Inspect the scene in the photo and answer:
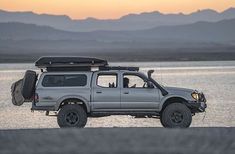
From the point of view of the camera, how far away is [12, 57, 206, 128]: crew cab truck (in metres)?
16.2

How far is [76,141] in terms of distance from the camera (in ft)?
34.1

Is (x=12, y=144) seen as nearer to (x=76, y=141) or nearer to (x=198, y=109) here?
(x=76, y=141)

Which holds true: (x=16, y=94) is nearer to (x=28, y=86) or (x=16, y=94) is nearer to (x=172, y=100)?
(x=28, y=86)

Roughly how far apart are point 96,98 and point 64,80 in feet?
3.44

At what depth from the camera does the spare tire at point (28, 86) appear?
16448 mm

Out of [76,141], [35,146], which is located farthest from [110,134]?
[35,146]

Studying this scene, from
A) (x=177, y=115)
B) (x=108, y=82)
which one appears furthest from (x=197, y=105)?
(x=108, y=82)

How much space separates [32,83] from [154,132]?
21.8 feet

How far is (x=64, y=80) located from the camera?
16.4 m

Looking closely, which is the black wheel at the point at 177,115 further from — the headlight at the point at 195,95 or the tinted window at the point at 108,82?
the tinted window at the point at 108,82

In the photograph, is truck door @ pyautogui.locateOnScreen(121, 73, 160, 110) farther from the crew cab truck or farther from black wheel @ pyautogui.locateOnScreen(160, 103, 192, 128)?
black wheel @ pyautogui.locateOnScreen(160, 103, 192, 128)

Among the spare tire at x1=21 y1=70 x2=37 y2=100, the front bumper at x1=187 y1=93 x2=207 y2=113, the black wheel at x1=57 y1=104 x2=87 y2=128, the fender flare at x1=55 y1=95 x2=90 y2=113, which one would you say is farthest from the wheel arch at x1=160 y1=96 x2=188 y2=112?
the spare tire at x1=21 y1=70 x2=37 y2=100

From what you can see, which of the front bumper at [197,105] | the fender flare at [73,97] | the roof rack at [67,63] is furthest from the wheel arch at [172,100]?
the fender flare at [73,97]

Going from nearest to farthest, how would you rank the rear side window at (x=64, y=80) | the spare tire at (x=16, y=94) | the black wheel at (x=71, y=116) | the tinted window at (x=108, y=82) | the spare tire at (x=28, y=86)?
the black wheel at (x=71, y=116) → the rear side window at (x=64, y=80) → the spare tire at (x=28, y=86) → the tinted window at (x=108, y=82) → the spare tire at (x=16, y=94)
